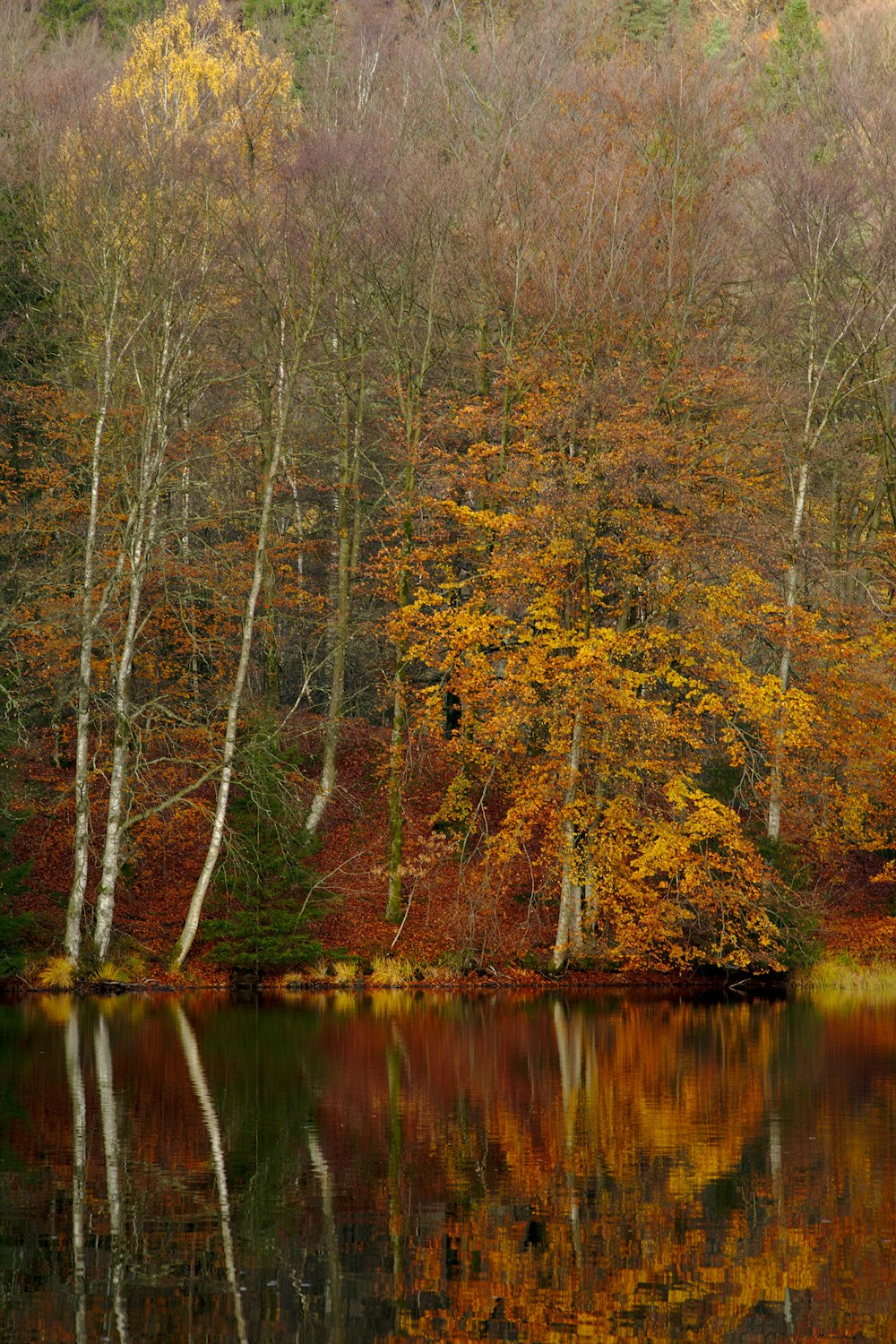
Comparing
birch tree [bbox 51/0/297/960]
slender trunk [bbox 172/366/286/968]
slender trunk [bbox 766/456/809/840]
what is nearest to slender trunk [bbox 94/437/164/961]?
birch tree [bbox 51/0/297/960]

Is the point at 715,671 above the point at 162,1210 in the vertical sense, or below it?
above

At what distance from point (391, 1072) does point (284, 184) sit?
18587mm

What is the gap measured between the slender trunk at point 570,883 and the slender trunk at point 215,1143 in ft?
25.7

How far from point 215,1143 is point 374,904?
676 inches

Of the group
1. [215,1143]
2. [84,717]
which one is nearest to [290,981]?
[84,717]

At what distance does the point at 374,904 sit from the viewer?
3111cm

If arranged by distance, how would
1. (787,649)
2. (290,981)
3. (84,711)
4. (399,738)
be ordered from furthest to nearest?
(787,649) < (399,738) < (290,981) < (84,711)

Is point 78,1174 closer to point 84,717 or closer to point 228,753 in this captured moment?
point 84,717

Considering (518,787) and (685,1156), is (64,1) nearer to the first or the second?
(518,787)

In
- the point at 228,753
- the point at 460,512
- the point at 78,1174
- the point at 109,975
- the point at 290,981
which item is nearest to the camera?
the point at 78,1174

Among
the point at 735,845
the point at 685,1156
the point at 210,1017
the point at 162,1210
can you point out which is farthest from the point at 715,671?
the point at 162,1210

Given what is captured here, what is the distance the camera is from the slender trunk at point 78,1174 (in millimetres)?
8945

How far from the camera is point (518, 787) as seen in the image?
29.9 metres

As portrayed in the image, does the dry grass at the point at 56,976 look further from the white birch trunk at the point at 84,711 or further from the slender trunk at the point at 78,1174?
the slender trunk at the point at 78,1174
